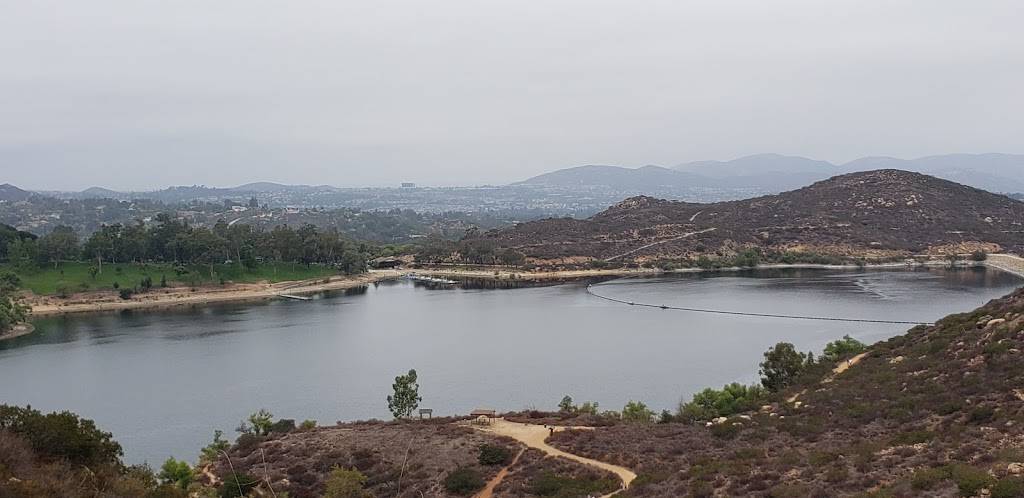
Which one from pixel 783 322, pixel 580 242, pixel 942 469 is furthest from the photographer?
pixel 580 242

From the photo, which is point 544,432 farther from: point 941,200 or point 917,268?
point 941,200

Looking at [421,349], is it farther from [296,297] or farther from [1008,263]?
[1008,263]

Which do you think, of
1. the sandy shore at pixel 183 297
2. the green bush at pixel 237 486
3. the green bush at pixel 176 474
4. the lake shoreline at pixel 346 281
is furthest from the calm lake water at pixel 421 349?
the green bush at pixel 237 486

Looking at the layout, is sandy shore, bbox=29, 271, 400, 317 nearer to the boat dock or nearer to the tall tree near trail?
the boat dock

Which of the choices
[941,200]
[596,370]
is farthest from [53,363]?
[941,200]

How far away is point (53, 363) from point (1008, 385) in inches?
1855

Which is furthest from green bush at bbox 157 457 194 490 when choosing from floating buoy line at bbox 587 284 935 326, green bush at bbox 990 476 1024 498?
floating buoy line at bbox 587 284 935 326

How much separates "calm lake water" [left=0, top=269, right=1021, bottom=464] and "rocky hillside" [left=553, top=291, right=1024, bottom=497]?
448 inches

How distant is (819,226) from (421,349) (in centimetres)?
7445

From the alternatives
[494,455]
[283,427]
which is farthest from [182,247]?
[494,455]

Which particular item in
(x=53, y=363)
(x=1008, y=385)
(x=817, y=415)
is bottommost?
(x=53, y=363)

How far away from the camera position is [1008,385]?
52.5 feet

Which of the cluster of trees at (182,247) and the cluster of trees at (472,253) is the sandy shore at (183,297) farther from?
the cluster of trees at (472,253)

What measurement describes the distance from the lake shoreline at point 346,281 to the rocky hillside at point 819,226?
5.08 m
